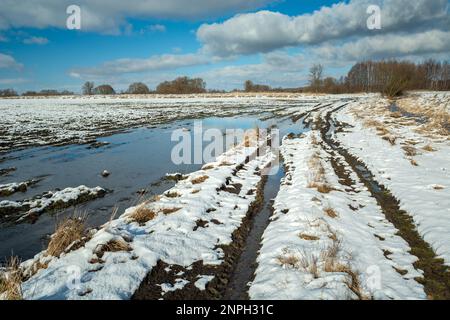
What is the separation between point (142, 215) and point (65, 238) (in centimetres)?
188

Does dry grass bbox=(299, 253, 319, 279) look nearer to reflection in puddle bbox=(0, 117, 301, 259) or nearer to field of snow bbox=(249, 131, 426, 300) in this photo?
field of snow bbox=(249, 131, 426, 300)

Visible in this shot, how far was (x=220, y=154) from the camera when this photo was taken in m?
15.3

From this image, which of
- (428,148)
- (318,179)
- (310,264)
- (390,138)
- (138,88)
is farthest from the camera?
(138,88)

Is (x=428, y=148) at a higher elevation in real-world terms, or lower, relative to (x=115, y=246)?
higher

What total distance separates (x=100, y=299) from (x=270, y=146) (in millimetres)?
13452

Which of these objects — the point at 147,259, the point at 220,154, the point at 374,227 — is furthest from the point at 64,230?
the point at 220,154

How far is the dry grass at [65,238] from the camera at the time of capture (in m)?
5.68

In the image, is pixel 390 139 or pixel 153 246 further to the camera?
pixel 390 139

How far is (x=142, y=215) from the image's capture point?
747 centimetres

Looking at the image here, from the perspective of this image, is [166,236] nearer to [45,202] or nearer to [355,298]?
[355,298]

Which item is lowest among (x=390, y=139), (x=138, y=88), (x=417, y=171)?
(x=417, y=171)

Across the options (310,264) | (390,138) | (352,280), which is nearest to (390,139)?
(390,138)

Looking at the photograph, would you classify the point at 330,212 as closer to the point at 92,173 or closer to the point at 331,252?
the point at 331,252

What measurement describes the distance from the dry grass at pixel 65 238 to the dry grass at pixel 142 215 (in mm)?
1264
